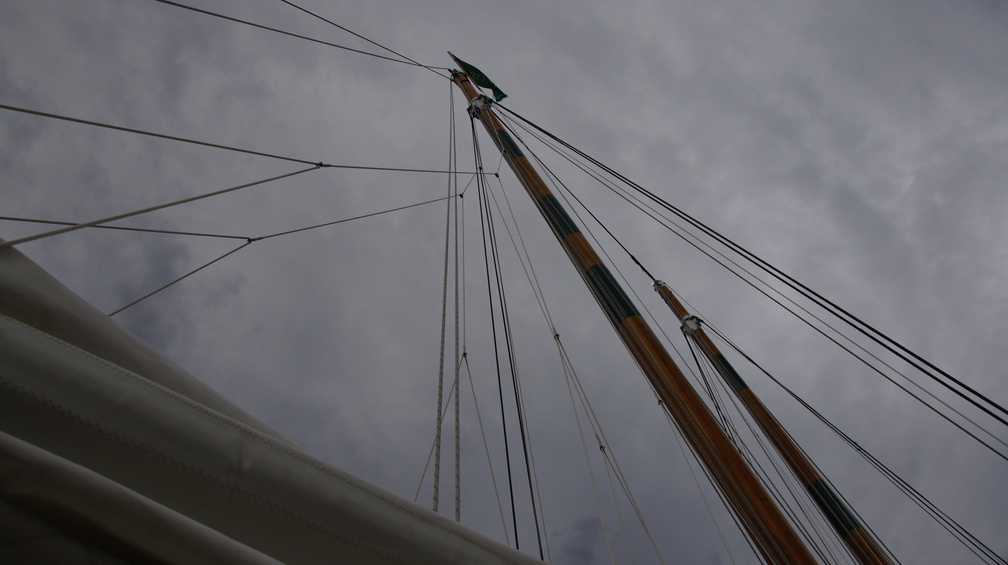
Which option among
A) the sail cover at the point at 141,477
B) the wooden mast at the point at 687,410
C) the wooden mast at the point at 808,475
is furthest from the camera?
the wooden mast at the point at 808,475

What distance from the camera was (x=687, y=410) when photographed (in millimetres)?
5859

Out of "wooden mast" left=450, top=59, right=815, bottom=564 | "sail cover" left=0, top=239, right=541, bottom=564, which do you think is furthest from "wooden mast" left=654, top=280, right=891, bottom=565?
"sail cover" left=0, top=239, right=541, bottom=564

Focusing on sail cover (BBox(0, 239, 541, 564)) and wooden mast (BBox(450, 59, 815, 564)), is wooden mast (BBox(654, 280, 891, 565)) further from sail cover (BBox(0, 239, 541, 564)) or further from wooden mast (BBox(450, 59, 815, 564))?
sail cover (BBox(0, 239, 541, 564))

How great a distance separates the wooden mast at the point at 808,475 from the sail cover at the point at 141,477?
1411 cm

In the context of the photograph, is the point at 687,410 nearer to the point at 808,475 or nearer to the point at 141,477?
the point at 141,477

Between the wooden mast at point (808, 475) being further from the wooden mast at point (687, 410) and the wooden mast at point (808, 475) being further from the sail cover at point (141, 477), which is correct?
the sail cover at point (141, 477)

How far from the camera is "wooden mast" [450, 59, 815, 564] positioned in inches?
201

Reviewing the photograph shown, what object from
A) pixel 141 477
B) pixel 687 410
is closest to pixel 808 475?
pixel 687 410

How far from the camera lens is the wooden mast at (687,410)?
16.8 ft

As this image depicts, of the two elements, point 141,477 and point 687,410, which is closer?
point 141,477

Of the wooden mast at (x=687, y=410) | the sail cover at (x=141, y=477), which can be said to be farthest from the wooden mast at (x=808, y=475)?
the sail cover at (x=141, y=477)

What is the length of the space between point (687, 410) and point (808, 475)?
1090 cm

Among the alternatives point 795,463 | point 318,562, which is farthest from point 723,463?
point 795,463

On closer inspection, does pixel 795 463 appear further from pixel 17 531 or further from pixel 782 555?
pixel 17 531
